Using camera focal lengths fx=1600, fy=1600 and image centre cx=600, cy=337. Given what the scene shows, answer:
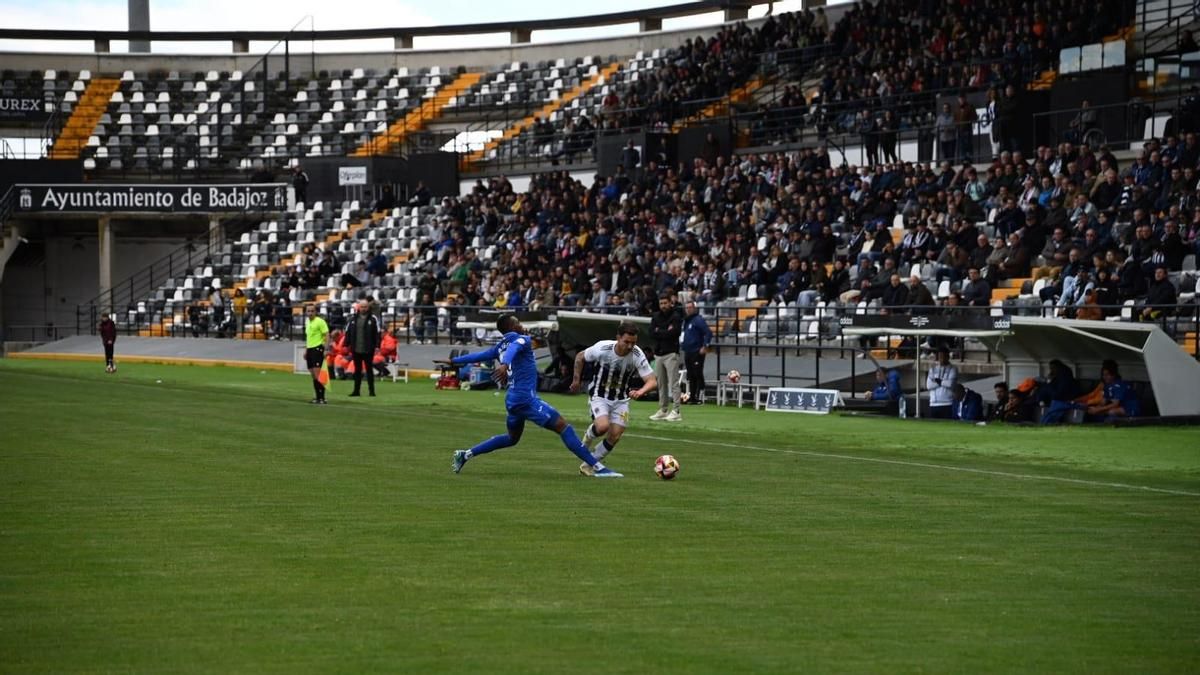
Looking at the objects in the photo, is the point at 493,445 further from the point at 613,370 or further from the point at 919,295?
the point at 919,295

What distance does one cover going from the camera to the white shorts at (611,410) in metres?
17.1

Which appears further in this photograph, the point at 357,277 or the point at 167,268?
the point at 167,268

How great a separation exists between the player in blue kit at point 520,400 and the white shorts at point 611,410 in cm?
55

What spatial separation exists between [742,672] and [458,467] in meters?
8.91

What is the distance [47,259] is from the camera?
62.7 m

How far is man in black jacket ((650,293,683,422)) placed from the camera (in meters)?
26.2

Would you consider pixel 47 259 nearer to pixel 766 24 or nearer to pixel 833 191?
pixel 766 24

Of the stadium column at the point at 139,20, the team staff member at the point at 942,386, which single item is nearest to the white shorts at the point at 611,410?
the team staff member at the point at 942,386

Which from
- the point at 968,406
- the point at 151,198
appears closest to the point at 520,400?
the point at 968,406

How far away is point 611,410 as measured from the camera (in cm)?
1708

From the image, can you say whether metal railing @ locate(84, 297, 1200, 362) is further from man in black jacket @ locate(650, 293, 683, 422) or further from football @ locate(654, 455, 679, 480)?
football @ locate(654, 455, 679, 480)

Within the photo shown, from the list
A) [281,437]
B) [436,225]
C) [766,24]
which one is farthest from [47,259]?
[281,437]

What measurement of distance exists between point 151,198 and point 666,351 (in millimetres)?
36617

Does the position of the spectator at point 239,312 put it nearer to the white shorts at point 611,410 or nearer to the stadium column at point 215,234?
the stadium column at point 215,234
